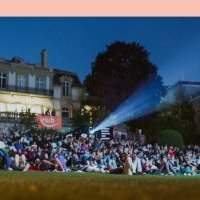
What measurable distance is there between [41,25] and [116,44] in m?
1.44

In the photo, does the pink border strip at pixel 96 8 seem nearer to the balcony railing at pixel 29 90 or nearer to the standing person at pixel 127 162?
the balcony railing at pixel 29 90

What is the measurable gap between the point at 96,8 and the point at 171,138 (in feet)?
9.11

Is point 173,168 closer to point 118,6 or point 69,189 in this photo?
point 118,6

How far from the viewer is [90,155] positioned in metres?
10.3

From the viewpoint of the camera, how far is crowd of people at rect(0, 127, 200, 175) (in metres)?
9.73

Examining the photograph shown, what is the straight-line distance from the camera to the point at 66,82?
986cm

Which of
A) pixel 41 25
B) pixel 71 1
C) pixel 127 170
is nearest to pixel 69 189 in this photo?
pixel 71 1

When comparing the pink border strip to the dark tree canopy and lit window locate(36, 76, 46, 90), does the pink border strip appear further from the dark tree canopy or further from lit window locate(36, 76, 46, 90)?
lit window locate(36, 76, 46, 90)

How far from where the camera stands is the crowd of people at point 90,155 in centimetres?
973

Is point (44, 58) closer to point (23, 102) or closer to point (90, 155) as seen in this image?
point (23, 102)

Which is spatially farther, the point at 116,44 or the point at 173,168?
the point at 173,168

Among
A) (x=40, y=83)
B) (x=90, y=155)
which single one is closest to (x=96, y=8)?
(x=40, y=83)

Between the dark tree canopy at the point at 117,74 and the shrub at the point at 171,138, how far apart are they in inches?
37.5

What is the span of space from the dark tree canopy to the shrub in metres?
0.95
